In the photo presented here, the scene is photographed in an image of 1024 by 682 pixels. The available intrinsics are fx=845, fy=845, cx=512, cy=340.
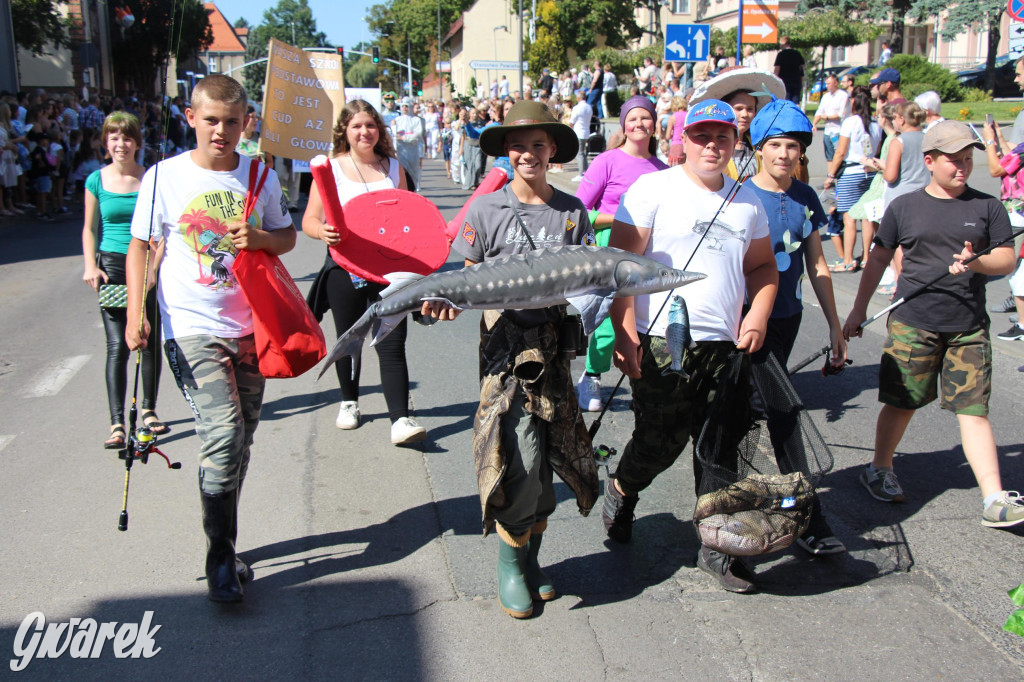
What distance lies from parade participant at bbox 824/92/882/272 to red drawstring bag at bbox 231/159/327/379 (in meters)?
8.35

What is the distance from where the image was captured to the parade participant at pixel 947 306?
4.05 meters

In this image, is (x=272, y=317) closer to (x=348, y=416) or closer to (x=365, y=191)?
(x=365, y=191)

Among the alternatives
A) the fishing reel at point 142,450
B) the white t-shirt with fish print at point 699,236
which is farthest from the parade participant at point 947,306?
the fishing reel at point 142,450

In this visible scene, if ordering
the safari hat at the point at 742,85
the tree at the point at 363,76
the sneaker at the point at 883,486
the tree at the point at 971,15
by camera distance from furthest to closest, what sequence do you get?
the tree at the point at 363,76 → the tree at the point at 971,15 → the safari hat at the point at 742,85 → the sneaker at the point at 883,486

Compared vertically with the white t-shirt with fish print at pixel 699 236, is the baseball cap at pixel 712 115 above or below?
above

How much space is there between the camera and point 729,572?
355 centimetres

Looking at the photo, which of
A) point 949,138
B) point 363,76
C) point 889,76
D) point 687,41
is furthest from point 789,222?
point 363,76

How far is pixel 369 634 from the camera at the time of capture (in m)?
3.23

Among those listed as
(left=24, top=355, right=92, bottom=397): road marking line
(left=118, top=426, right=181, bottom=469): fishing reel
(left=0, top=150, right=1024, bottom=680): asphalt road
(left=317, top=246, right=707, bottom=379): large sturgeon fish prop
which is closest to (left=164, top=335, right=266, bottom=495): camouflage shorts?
(left=118, top=426, right=181, bottom=469): fishing reel

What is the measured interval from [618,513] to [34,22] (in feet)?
97.9

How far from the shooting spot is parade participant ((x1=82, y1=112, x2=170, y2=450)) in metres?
5.36

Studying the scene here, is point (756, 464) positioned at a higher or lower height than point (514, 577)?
higher

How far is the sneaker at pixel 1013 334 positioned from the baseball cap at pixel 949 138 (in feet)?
12.3

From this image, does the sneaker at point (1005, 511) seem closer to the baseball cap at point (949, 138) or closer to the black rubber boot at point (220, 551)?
the baseball cap at point (949, 138)
